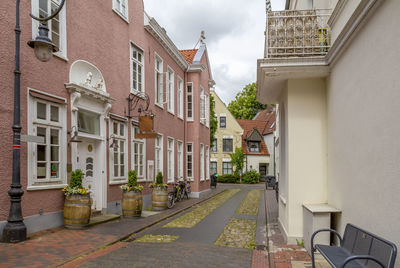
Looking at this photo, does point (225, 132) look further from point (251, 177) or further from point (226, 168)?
point (251, 177)

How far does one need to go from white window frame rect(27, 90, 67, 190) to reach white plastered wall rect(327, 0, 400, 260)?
6.23m

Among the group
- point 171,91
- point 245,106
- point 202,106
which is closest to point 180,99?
point 171,91

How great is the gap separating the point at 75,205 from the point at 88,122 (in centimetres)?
284

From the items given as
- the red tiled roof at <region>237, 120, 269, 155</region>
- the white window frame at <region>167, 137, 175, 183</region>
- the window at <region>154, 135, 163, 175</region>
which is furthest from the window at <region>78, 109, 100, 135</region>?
the red tiled roof at <region>237, 120, 269, 155</region>

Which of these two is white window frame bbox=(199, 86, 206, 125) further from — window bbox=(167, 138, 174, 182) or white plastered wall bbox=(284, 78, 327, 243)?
white plastered wall bbox=(284, 78, 327, 243)

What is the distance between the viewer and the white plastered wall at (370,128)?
4176 millimetres

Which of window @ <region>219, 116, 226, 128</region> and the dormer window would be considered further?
the dormer window

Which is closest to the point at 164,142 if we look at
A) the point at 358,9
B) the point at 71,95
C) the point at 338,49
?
the point at 71,95

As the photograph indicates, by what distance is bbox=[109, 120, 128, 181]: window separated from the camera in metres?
11.8

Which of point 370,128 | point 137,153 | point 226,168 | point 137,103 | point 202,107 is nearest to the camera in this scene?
point 370,128

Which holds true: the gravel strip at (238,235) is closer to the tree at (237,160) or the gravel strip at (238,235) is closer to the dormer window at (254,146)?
the tree at (237,160)

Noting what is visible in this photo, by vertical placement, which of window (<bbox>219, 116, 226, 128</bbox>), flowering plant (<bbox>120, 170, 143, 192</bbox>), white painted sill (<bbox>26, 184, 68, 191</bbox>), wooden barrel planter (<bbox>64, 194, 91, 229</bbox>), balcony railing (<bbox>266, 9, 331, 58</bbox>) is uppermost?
window (<bbox>219, 116, 226, 128</bbox>)

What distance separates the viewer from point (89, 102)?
34.3 feet

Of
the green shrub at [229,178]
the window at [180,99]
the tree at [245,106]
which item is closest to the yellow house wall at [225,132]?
the green shrub at [229,178]
